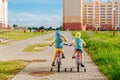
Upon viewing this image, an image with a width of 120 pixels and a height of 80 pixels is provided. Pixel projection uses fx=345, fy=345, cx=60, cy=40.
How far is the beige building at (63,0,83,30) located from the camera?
499 feet

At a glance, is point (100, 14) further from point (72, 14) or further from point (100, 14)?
point (72, 14)

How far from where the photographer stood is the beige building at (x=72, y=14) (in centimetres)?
15212

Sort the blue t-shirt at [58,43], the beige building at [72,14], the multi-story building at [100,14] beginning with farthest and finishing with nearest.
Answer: the multi-story building at [100,14]
the beige building at [72,14]
the blue t-shirt at [58,43]

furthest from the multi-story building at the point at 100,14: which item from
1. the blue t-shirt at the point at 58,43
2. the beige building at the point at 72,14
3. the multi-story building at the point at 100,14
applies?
the blue t-shirt at the point at 58,43

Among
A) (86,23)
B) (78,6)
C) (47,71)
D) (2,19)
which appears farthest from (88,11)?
(47,71)

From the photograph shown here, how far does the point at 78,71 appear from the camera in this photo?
12477 millimetres

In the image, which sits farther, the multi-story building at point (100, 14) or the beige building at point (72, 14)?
the multi-story building at point (100, 14)

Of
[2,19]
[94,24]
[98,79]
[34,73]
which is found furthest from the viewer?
[94,24]

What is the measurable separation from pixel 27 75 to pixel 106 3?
554 ft

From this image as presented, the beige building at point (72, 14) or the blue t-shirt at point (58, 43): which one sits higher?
the beige building at point (72, 14)

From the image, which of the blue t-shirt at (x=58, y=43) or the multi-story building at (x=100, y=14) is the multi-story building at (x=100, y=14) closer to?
the multi-story building at (x=100, y=14)

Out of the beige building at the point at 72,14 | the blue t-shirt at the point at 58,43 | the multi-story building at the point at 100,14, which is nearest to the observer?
the blue t-shirt at the point at 58,43

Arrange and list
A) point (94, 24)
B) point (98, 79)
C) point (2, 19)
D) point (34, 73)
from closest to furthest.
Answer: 1. point (98, 79)
2. point (34, 73)
3. point (2, 19)
4. point (94, 24)

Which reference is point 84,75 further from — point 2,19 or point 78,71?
point 2,19
